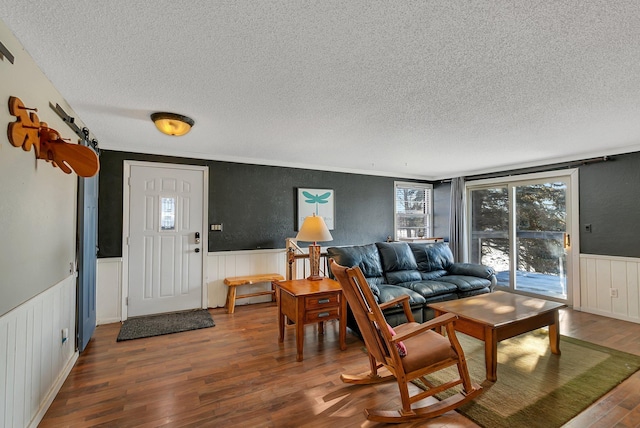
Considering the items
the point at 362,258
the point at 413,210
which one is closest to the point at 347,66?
the point at 362,258

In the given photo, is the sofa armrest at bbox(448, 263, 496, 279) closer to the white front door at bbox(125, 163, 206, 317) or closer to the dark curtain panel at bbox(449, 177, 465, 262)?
the dark curtain panel at bbox(449, 177, 465, 262)

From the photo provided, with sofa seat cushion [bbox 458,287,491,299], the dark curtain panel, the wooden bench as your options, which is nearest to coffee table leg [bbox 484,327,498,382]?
sofa seat cushion [bbox 458,287,491,299]

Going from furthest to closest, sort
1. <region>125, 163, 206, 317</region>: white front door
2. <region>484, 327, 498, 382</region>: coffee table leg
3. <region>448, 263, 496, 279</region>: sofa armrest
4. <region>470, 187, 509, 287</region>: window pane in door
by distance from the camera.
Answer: <region>470, 187, 509, 287</region>: window pane in door, <region>448, 263, 496, 279</region>: sofa armrest, <region>125, 163, 206, 317</region>: white front door, <region>484, 327, 498, 382</region>: coffee table leg

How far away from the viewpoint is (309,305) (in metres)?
2.88

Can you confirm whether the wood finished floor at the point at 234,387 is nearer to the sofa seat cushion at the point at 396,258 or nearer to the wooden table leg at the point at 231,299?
the wooden table leg at the point at 231,299

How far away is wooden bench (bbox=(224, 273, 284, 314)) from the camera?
421cm

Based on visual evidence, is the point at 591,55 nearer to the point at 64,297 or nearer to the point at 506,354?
the point at 506,354

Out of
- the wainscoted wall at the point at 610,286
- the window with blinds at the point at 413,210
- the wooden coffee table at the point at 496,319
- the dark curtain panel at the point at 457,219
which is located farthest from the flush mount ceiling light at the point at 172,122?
the wainscoted wall at the point at 610,286

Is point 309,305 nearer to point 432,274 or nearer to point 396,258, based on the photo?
point 396,258

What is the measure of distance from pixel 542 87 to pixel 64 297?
3.97 metres

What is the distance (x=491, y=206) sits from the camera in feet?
18.0

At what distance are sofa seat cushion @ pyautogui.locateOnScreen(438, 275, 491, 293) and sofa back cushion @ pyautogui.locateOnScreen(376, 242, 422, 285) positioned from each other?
1.36ft

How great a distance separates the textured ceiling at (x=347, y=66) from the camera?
1.40 meters

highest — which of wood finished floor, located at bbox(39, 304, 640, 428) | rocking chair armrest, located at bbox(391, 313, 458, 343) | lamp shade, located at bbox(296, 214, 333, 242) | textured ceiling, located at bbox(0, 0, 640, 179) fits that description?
textured ceiling, located at bbox(0, 0, 640, 179)
